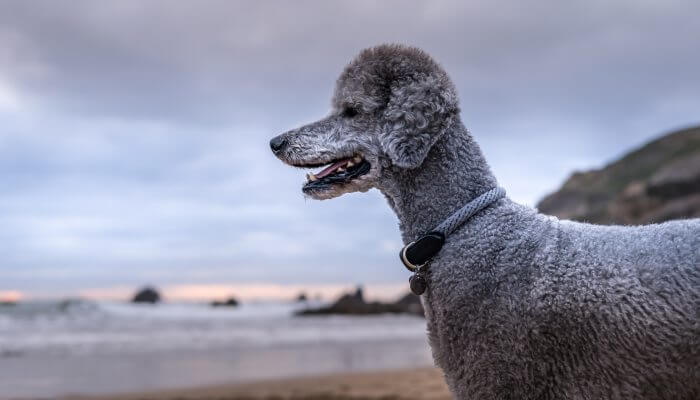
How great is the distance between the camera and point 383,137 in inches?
135

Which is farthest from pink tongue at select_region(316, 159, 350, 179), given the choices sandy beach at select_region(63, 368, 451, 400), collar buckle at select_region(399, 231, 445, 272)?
sandy beach at select_region(63, 368, 451, 400)

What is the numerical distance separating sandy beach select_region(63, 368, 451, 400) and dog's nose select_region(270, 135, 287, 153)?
6.09 meters

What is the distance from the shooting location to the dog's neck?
3.48 metres

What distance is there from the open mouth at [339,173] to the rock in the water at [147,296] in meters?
25.7

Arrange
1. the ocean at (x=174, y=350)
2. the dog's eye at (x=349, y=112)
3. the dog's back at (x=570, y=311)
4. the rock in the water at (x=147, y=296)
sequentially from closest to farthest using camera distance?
the dog's back at (x=570, y=311)
the dog's eye at (x=349, y=112)
the ocean at (x=174, y=350)
the rock in the water at (x=147, y=296)

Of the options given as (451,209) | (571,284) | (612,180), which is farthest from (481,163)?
(612,180)

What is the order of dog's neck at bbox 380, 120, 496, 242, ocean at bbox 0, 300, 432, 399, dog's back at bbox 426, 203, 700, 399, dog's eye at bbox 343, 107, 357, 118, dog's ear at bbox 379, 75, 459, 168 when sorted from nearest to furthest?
dog's back at bbox 426, 203, 700, 399, dog's ear at bbox 379, 75, 459, 168, dog's neck at bbox 380, 120, 496, 242, dog's eye at bbox 343, 107, 357, 118, ocean at bbox 0, 300, 432, 399

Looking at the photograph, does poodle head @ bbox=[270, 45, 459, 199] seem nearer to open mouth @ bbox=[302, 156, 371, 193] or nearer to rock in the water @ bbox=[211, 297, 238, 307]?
open mouth @ bbox=[302, 156, 371, 193]

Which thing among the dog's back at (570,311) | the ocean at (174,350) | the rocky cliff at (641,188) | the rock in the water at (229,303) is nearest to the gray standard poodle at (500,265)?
the dog's back at (570,311)

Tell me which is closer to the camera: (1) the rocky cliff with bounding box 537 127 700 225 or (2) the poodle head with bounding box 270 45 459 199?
(2) the poodle head with bounding box 270 45 459 199

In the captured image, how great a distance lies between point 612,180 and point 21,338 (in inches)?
1409

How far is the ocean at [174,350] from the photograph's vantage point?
10.4 metres

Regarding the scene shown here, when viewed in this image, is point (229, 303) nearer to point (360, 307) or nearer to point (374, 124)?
point (360, 307)

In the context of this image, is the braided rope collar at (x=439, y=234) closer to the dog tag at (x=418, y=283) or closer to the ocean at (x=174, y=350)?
the dog tag at (x=418, y=283)
